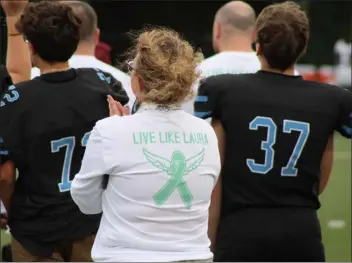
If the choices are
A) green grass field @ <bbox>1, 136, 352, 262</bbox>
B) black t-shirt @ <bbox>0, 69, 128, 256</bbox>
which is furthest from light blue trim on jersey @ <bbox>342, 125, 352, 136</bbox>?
green grass field @ <bbox>1, 136, 352, 262</bbox>

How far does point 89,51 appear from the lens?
15.9 feet

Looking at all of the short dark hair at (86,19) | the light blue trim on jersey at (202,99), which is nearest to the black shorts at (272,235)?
the light blue trim on jersey at (202,99)

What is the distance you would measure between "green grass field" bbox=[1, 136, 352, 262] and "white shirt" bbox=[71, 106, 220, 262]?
4402 millimetres

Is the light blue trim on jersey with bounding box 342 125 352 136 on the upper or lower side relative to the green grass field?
upper

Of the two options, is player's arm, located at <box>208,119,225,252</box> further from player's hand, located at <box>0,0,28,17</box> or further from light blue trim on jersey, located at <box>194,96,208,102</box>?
player's hand, located at <box>0,0,28,17</box>

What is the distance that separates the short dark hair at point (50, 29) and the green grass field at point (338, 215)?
398cm

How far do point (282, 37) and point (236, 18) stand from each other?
1.35 m

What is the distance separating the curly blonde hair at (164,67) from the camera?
278 centimetres

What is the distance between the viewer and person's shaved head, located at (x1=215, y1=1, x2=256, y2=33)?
5086mm

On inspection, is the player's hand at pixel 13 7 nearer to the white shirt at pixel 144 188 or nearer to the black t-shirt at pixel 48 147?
the black t-shirt at pixel 48 147

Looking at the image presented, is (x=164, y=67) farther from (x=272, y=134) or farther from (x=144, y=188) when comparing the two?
(x=272, y=134)

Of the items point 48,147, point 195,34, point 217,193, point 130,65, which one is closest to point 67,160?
point 48,147

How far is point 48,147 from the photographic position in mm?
3543

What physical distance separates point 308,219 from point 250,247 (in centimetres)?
29
